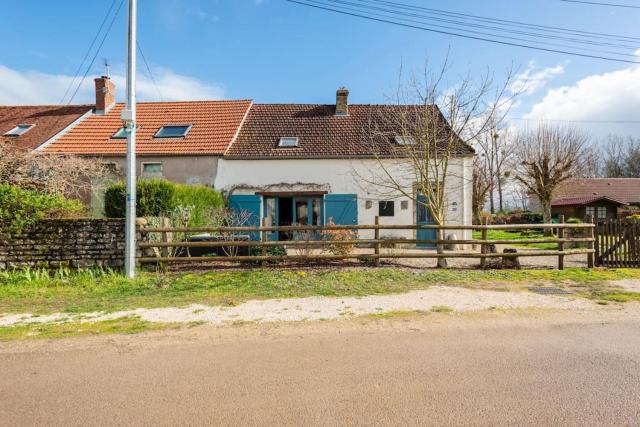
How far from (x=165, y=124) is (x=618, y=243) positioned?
18.1 meters

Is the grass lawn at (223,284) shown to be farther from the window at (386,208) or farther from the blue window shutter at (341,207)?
the blue window shutter at (341,207)

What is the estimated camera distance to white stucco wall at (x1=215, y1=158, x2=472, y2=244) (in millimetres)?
14859

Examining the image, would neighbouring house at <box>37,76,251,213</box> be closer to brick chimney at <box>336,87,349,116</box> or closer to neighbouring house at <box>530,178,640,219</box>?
brick chimney at <box>336,87,349,116</box>

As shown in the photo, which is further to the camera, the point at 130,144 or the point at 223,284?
the point at 130,144

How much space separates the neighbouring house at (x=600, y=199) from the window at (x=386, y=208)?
23.3 m

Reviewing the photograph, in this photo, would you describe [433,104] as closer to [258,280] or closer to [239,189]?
[258,280]

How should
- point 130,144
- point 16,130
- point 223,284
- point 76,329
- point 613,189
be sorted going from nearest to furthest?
point 76,329 → point 223,284 → point 130,144 → point 16,130 → point 613,189

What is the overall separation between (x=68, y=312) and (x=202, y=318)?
237 centimetres

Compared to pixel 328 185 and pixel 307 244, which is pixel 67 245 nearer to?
pixel 307 244

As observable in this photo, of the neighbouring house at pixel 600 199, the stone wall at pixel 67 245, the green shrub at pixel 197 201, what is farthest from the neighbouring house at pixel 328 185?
the neighbouring house at pixel 600 199

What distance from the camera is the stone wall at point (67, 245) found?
8.47 metres

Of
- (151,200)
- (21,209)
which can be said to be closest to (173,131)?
(151,200)

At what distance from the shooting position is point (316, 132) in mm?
16641

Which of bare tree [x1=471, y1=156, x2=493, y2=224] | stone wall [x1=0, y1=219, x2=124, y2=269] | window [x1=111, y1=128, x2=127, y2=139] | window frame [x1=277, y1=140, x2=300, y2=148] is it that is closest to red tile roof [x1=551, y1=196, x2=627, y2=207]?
bare tree [x1=471, y1=156, x2=493, y2=224]
